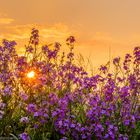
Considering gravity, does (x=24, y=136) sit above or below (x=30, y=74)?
below

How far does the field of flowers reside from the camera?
7.65 metres

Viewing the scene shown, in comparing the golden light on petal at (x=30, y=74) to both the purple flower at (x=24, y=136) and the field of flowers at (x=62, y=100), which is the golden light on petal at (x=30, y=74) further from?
the purple flower at (x=24, y=136)

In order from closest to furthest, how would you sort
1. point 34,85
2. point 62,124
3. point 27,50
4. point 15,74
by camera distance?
1. point 62,124
2. point 34,85
3. point 15,74
4. point 27,50

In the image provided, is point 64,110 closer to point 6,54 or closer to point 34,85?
point 34,85

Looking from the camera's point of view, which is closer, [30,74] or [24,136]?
[24,136]

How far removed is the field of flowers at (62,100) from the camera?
7.65 meters

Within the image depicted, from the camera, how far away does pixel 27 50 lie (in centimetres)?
1027

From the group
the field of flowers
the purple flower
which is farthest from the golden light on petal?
the purple flower

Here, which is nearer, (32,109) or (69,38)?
(32,109)

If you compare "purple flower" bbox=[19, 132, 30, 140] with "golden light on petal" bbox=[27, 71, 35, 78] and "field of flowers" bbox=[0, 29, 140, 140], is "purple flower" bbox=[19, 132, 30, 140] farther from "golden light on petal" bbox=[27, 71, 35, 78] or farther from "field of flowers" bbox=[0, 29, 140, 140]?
"golden light on petal" bbox=[27, 71, 35, 78]

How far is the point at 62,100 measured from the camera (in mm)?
7840

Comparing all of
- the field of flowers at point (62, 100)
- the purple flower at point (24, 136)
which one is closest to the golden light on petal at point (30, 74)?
the field of flowers at point (62, 100)

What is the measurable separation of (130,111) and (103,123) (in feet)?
2.16

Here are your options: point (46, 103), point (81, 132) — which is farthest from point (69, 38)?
point (81, 132)
